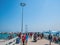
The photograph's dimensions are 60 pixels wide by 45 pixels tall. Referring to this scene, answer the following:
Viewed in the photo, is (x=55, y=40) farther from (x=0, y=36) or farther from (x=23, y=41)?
(x=0, y=36)

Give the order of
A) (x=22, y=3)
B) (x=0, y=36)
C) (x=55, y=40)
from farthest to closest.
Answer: (x=0, y=36) < (x=55, y=40) < (x=22, y=3)

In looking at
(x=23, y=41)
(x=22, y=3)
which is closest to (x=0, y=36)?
(x=22, y=3)

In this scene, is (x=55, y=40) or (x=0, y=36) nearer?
(x=55, y=40)

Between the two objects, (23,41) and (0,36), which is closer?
(23,41)

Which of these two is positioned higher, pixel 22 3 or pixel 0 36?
pixel 22 3

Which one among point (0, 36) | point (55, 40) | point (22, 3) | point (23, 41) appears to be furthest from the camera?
point (0, 36)

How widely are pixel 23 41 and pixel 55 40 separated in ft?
27.4

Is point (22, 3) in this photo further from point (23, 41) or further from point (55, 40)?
point (55, 40)

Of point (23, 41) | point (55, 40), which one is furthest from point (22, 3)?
point (55, 40)

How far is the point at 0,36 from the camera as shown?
25.9 meters

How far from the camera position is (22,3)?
647 inches

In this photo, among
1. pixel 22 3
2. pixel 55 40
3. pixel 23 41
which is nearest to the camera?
pixel 23 41

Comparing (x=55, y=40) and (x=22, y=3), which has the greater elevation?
(x=22, y=3)

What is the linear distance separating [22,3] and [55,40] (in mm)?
7686
